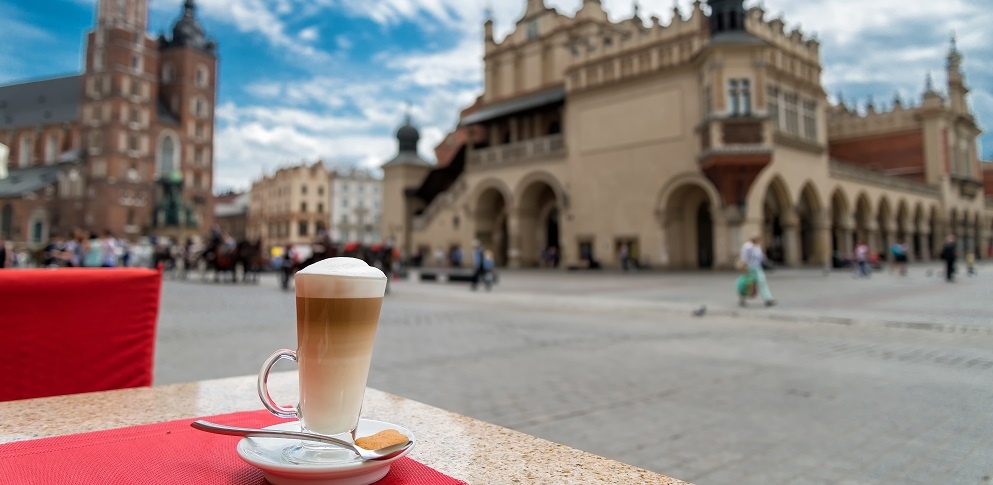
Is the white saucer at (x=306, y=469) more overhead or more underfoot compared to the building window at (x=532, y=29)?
more underfoot

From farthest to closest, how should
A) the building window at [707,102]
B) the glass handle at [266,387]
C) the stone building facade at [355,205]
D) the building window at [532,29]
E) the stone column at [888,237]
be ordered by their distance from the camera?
the stone building facade at [355,205], the stone column at [888,237], the building window at [532,29], the building window at [707,102], the glass handle at [266,387]

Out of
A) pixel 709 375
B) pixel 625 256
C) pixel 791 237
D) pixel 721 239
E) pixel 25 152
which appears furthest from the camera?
pixel 25 152

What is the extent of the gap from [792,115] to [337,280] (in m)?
28.2

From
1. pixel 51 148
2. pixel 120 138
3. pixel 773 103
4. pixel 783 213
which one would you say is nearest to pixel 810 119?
pixel 773 103

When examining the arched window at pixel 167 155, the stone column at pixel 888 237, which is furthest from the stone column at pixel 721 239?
the arched window at pixel 167 155

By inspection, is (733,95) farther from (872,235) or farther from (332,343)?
(332,343)

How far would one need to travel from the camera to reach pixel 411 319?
399 inches

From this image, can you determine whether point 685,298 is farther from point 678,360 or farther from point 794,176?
point 794,176

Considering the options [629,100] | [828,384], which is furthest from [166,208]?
[828,384]

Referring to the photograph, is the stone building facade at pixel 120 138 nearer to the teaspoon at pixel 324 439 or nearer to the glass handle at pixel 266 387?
the glass handle at pixel 266 387

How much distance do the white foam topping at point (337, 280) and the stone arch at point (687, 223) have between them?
79.2ft

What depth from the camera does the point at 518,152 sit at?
103 feet

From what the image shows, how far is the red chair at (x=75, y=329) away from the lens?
88.2 inches

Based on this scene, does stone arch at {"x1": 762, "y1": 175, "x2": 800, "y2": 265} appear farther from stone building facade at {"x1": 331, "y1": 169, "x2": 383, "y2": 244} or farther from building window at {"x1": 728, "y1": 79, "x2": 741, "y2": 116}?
stone building facade at {"x1": 331, "y1": 169, "x2": 383, "y2": 244}
